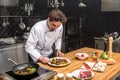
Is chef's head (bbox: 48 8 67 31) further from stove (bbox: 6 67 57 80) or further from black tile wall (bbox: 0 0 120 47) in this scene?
black tile wall (bbox: 0 0 120 47)

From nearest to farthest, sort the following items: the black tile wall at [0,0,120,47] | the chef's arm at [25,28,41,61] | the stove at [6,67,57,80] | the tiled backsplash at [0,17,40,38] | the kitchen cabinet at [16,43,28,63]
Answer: the stove at [6,67,57,80]
the chef's arm at [25,28,41,61]
the kitchen cabinet at [16,43,28,63]
the tiled backsplash at [0,17,40,38]
the black tile wall at [0,0,120,47]

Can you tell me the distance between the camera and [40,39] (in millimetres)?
2104

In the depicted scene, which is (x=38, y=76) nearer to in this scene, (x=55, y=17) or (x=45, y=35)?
(x=55, y=17)

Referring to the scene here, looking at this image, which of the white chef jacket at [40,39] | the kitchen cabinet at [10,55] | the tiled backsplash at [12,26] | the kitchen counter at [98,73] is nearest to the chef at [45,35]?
the white chef jacket at [40,39]

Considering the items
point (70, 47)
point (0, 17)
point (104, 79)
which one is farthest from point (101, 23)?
point (104, 79)

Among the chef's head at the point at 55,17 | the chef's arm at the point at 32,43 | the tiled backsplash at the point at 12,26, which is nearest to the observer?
the chef's head at the point at 55,17

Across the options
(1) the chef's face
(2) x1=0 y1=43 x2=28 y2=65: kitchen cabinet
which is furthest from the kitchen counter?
(2) x1=0 y1=43 x2=28 y2=65: kitchen cabinet

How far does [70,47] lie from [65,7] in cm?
116

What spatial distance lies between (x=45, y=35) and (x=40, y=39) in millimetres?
96

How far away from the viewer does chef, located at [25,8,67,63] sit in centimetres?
190

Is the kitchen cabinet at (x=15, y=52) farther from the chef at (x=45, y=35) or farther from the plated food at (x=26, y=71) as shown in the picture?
the plated food at (x=26, y=71)

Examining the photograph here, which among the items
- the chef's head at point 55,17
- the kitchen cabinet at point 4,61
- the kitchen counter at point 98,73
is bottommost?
the kitchen cabinet at point 4,61

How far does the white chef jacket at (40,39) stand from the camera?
6.59 ft

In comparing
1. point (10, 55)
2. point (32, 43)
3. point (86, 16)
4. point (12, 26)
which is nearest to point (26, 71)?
point (32, 43)
